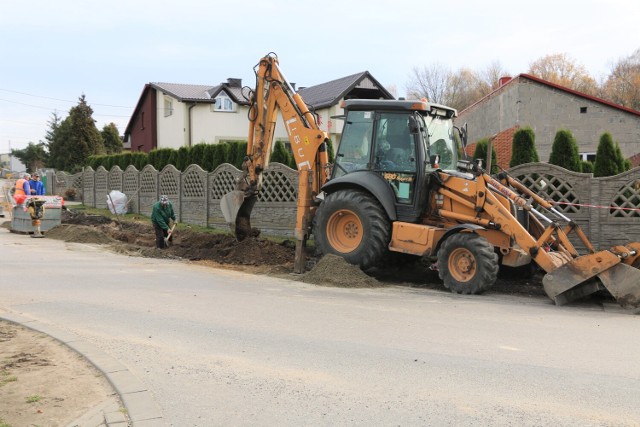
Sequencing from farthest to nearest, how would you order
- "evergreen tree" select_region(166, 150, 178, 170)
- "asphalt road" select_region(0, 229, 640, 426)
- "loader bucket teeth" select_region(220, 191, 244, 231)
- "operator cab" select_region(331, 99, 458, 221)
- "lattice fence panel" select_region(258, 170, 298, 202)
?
"evergreen tree" select_region(166, 150, 178, 170)
"lattice fence panel" select_region(258, 170, 298, 202)
"loader bucket teeth" select_region(220, 191, 244, 231)
"operator cab" select_region(331, 99, 458, 221)
"asphalt road" select_region(0, 229, 640, 426)

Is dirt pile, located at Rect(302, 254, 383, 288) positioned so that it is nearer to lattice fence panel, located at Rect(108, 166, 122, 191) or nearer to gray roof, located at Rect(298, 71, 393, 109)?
lattice fence panel, located at Rect(108, 166, 122, 191)

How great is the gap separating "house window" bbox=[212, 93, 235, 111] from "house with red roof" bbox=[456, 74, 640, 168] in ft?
65.0

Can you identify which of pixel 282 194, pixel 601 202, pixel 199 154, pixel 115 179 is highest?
pixel 199 154

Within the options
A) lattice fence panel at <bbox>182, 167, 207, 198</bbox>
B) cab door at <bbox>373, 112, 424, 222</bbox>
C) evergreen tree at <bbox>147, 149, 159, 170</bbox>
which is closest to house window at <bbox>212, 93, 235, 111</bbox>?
evergreen tree at <bbox>147, 149, 159, 170</bbox>

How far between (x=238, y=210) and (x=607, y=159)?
373 inches

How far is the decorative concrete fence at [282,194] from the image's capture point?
1257 centimetres

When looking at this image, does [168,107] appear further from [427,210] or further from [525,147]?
[427,210]

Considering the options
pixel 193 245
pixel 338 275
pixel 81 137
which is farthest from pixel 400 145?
pixel 81 137

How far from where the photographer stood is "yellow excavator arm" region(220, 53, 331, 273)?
11.5 metres

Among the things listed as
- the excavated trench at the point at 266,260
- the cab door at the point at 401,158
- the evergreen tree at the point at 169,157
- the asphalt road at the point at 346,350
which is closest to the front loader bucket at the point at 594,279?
the asphalt road at the point at 346,350

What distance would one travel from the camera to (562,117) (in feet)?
87.8

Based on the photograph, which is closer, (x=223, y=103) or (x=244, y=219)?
(x=244, y=219)

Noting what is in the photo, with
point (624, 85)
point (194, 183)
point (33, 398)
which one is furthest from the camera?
point (624, 85)

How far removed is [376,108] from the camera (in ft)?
35.0
